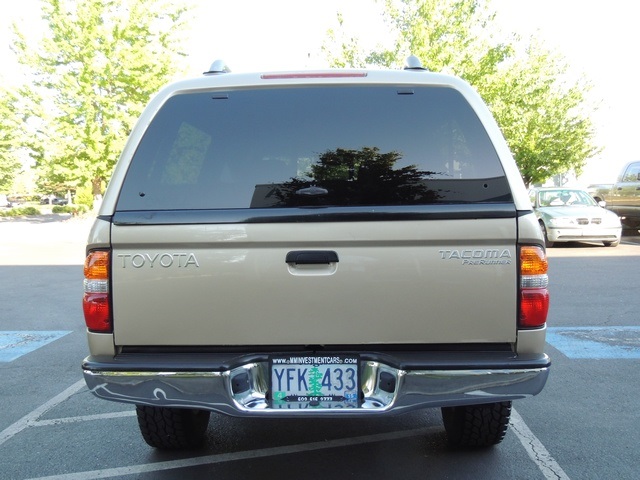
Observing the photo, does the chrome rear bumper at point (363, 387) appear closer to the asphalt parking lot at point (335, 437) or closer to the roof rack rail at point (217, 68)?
the asphalt parking lot at point (335, 437)

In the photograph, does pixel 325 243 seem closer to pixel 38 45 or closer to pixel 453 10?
pixel 453 10

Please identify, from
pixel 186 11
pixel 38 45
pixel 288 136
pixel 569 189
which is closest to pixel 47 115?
pixel 38 45

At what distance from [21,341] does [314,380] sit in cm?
526

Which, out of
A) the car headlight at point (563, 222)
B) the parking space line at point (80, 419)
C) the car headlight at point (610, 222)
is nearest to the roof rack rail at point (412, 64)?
the parking space line at point (80, 419)

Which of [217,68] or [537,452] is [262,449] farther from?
[217,68]

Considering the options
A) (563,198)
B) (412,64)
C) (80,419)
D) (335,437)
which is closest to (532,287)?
(412,64)

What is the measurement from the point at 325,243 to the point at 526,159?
32.7 meters

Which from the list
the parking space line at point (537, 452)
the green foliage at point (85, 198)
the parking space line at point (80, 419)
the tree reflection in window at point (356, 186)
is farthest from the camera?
the green foliage at point (85, 198)

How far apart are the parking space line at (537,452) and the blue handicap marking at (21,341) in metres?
4.74

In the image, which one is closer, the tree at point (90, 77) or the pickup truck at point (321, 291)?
the pickup truck at point (321, 291)

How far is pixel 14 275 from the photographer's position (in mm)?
12281

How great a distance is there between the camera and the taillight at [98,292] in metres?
2.95

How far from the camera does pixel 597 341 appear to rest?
6.54m

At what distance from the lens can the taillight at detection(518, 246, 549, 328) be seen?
9.50 ft
